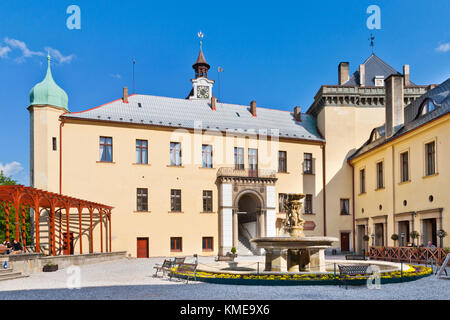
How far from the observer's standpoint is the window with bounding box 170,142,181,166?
31953mm

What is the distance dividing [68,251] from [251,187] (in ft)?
44.3

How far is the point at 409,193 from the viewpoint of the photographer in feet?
84.3

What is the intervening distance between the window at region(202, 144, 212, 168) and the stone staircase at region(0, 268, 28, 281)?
17.6 metres

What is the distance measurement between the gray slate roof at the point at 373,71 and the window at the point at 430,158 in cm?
1480

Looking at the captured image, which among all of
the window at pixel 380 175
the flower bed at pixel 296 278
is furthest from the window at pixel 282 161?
the flower bed at pixel 296 278

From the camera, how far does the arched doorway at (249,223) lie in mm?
32969

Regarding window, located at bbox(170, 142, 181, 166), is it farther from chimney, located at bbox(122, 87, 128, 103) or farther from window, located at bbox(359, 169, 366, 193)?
window, located at bbox(359, 169, 366, 193)

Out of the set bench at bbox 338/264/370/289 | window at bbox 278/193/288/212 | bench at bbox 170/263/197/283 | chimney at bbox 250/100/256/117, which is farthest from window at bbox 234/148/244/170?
bench at bbox 338/264/370/289

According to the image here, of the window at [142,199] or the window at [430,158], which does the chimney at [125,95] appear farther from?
the window at [430,158]

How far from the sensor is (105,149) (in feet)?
99.1

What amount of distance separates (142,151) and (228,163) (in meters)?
6.53

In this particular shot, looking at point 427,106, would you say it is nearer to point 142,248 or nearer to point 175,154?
point 175,154
